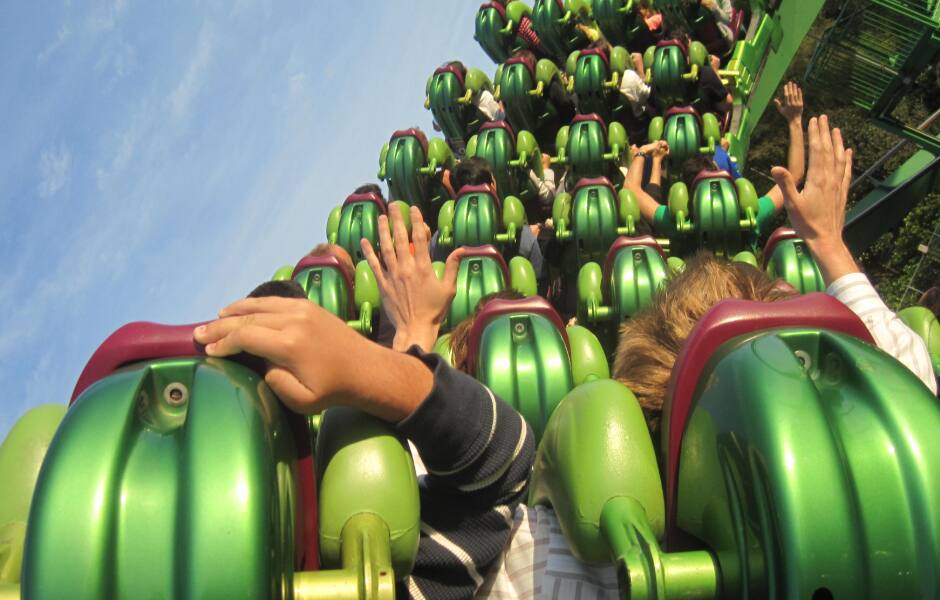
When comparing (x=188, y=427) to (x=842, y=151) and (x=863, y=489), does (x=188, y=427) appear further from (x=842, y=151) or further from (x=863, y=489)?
(x=842, y=151)

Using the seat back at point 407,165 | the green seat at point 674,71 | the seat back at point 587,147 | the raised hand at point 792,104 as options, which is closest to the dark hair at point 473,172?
the seat back at point 407,165

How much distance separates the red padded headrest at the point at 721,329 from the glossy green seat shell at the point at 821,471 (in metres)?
0.05

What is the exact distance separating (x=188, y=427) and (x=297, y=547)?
20 cm

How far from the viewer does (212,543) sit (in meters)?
0.61

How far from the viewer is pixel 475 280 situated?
3.08 metres

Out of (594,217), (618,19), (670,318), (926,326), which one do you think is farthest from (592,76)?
(670,318)

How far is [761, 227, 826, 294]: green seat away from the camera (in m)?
2.92

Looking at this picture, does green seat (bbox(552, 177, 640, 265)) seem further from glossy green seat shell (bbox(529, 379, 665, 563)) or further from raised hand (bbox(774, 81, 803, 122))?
glossy green seat shell (bbox(529, 379, 665, 563))

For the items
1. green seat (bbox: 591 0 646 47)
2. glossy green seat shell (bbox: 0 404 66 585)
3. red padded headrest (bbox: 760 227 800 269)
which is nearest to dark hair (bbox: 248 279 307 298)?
glossy green seat shell (bbox: 0 404 66 585)

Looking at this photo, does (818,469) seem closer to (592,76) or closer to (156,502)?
(156,502)

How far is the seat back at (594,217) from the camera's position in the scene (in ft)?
12.6

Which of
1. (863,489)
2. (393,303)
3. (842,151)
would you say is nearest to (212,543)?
(863,489)

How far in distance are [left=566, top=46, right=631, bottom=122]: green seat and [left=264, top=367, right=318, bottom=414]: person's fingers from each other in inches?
235

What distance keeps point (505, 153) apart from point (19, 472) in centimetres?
436
